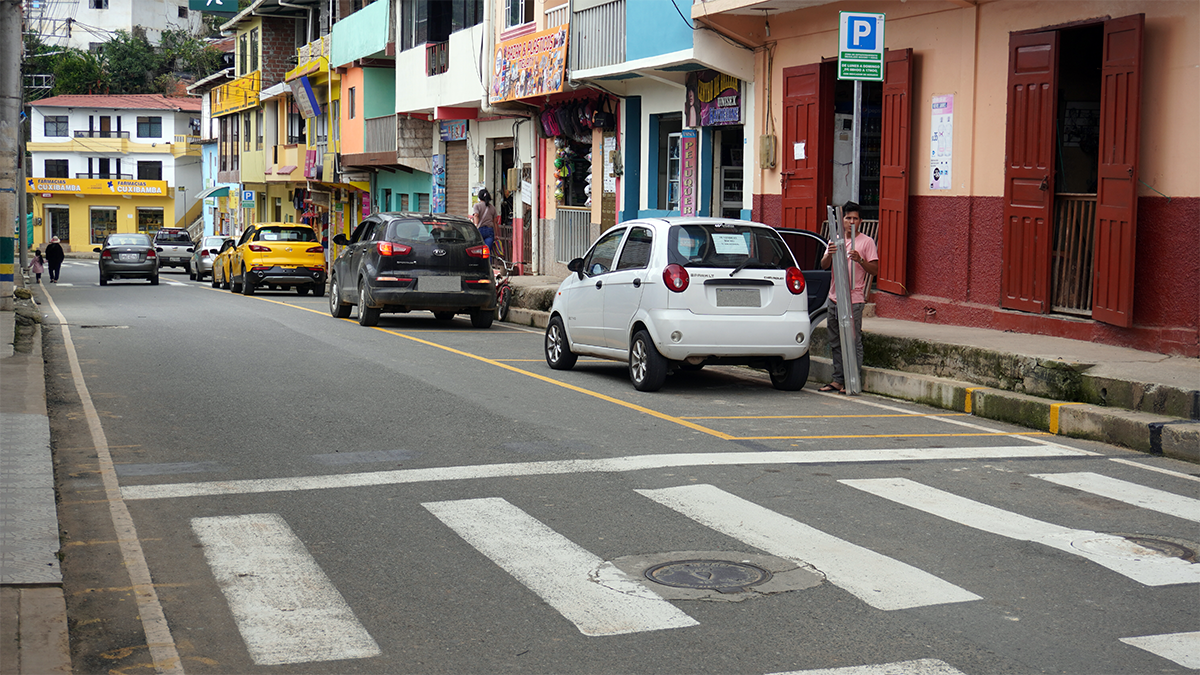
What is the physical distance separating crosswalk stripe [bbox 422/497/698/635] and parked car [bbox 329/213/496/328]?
12.1 meters

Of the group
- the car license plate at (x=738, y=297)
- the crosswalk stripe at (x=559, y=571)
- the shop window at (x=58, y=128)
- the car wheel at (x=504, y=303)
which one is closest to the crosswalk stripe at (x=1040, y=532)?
the crosswalk stripe at (x=559, y=571)

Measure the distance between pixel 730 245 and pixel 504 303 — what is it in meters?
10.7

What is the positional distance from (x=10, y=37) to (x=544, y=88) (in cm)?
975

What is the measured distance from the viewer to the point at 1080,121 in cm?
1433

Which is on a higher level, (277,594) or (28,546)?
(28,546)

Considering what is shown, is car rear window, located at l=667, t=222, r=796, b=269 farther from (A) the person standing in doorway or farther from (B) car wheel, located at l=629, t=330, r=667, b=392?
(A) the person standing in doorway

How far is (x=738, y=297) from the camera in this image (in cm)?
1202

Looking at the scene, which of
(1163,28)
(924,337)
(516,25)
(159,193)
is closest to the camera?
(1163,28)

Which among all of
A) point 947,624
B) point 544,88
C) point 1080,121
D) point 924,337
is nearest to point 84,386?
point 924,337

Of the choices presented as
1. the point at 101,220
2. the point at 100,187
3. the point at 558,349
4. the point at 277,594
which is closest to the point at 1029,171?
the point at 558,349

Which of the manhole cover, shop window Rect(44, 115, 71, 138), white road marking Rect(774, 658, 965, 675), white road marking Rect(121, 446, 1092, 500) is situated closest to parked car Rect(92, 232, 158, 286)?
white road marking Rect(121, 446, 1092, 500)

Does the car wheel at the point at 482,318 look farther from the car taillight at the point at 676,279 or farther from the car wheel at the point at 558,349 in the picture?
the car taillight at the point at 676,279

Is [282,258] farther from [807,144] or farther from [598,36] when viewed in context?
[807,144]

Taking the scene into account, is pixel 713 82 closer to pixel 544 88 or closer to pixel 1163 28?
pixel 544 88
